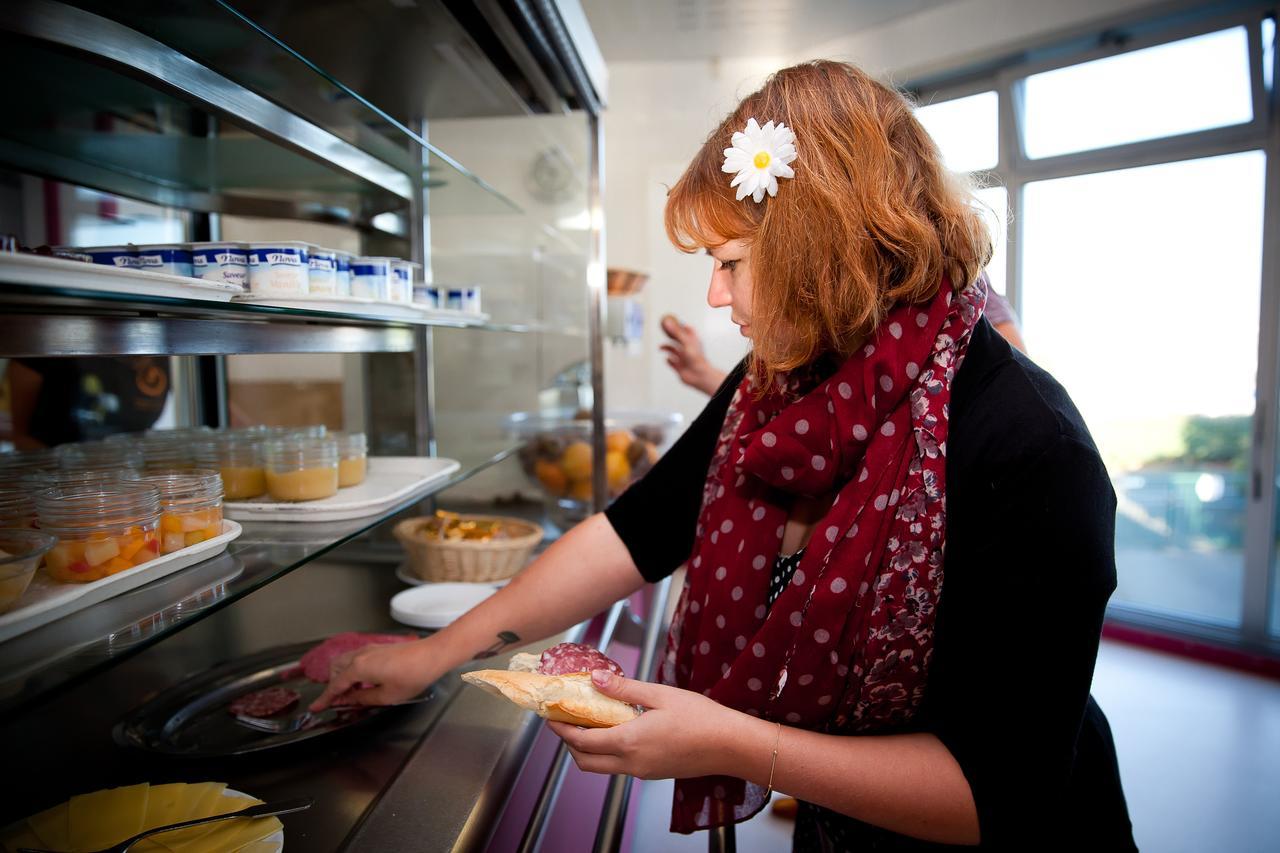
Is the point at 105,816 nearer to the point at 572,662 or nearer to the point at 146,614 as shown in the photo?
the point at 146,614

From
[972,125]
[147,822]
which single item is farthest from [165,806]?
[972,125]

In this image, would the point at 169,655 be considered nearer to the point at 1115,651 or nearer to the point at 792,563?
the point at 792,563

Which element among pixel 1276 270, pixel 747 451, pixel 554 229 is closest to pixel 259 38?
pixel 747 451

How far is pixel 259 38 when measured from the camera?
0.89m

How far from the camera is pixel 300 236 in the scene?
179 cm

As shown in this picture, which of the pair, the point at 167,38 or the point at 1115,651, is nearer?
the point at 167,38

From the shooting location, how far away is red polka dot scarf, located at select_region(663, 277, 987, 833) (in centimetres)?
92

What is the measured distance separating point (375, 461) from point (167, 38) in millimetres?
789

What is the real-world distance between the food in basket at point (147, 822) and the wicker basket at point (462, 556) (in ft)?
2.50

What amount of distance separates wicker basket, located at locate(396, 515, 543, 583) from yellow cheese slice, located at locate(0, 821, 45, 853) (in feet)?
2.84

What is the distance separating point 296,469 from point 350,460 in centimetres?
18

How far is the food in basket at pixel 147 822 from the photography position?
0.76 m

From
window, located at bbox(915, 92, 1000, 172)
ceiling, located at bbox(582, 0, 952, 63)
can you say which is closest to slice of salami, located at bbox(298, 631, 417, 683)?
ceiling, located at bbox(582, 0, 952, 63)

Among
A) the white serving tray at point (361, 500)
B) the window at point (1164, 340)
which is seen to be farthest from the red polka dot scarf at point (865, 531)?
the window at point (1164, 340)
